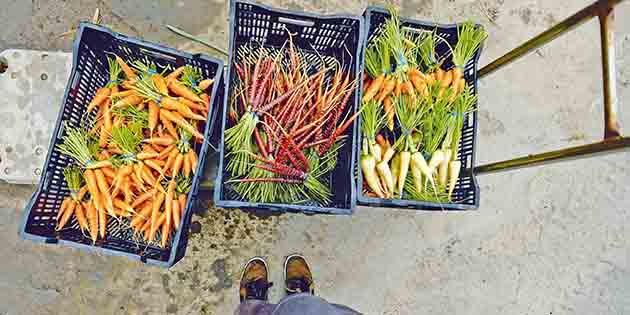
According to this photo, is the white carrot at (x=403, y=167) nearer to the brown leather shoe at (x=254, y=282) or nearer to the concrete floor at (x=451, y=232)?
the concrete floor at (x=451, y=232)

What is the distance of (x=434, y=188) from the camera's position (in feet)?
6.21

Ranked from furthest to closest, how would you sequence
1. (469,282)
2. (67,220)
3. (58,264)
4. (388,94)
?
(469,282) → (58,264) → (388,94) → (67,220)

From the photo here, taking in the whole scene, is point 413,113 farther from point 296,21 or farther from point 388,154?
point 296,21

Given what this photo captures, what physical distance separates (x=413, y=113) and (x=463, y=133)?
13.7 inches

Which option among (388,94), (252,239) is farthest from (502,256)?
(252,239)

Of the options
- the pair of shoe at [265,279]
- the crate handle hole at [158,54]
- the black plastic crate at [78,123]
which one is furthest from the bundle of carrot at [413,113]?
the crate handle hole at [158,54]

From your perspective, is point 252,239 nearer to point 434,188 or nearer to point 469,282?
point 434,188

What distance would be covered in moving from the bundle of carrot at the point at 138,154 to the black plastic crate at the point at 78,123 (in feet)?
0.14

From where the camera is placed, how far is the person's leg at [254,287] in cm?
207

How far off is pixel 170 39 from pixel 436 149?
5.27ft

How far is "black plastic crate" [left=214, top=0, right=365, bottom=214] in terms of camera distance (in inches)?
68.5

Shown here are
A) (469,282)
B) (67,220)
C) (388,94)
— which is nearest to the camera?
(67,220)

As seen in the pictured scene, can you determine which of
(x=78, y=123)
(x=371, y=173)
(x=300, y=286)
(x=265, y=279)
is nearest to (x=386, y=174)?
(x=371, y=173)

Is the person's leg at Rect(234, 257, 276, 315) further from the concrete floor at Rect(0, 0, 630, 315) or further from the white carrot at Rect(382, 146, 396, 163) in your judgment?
the white carrot at Rect(382, 146, 396, 163)
